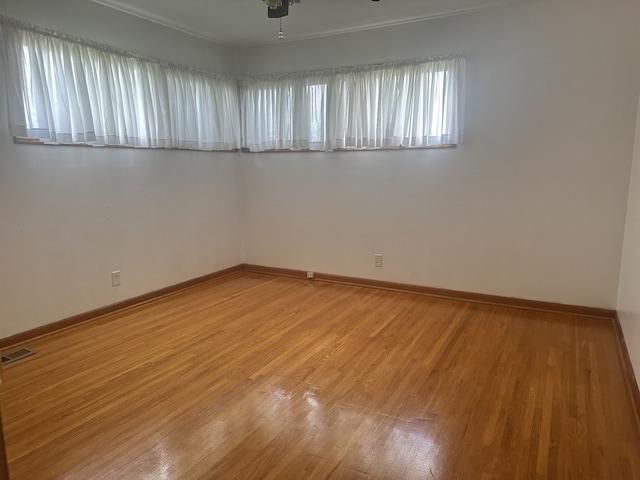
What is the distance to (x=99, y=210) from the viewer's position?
3.47m

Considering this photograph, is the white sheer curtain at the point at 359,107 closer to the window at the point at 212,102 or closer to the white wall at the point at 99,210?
the window at the point at 212,102

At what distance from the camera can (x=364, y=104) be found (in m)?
4.07

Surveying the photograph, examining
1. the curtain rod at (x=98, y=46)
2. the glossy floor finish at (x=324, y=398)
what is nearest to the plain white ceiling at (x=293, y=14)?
the curtain rod at (x=98, y=46)

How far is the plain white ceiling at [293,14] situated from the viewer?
11.2ft

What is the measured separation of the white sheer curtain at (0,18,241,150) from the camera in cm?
289

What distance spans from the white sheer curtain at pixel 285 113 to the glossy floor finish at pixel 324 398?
191 cm

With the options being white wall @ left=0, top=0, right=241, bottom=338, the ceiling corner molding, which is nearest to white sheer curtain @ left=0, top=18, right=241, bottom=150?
white wall @ left=0, top=0, right=241, bottom=338

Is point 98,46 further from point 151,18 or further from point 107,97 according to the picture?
point 151,18

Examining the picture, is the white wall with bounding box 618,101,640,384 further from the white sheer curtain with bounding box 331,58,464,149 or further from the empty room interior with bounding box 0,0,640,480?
the white sheer curtain with bounding box 331,58,464,149

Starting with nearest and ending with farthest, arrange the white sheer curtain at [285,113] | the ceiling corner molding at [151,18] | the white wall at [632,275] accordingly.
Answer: the white wall at [632,275] < the ceiling corner molding at [151,18] < the white sheer curtain at [285,113]

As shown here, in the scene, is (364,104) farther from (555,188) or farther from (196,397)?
(196,397)

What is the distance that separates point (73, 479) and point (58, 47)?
286cm

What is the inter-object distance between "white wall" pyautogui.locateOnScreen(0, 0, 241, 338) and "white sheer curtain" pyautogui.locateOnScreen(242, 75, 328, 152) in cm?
45

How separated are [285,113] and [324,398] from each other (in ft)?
10.3
